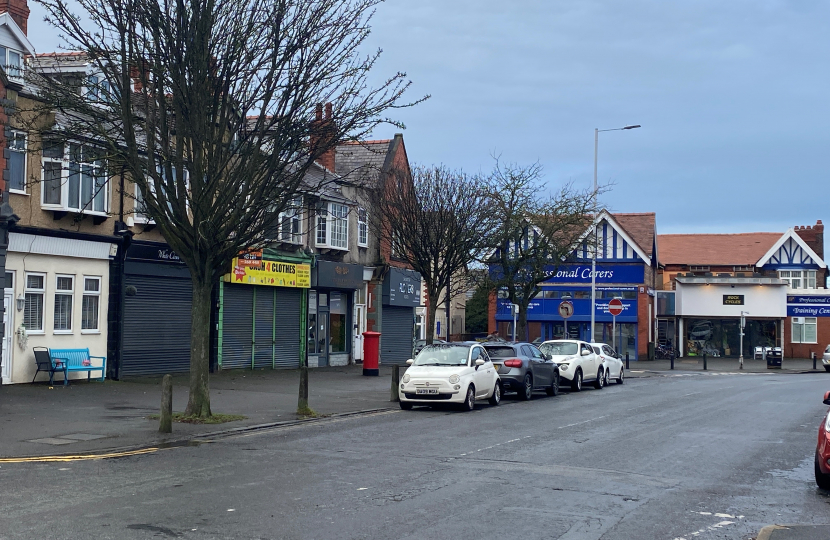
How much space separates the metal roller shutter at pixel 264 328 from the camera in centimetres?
3023

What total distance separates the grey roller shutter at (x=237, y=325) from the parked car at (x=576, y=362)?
999cm

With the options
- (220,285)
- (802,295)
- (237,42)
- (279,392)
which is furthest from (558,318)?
(237,42)

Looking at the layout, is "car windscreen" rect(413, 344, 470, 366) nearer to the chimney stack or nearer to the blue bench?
the blue bench

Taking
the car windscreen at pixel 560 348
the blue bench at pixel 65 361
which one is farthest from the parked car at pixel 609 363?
the blue bench at pixel 65 361

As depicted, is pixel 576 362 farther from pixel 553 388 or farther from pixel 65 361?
pixel 65 361

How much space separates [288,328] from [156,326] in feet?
24.6

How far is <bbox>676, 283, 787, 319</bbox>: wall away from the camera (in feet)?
186

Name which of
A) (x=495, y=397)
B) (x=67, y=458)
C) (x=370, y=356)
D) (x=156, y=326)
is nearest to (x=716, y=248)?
(x=370, y=356)

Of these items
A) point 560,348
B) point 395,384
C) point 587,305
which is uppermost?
point 587,305

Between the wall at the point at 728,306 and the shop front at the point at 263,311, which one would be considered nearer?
the shop front at the point at 263,311

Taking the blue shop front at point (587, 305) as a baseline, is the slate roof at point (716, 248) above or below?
above

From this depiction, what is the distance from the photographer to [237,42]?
15.4 metres

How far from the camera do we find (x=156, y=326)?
25234 mm

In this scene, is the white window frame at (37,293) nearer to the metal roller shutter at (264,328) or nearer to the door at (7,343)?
the door at (7,343)
